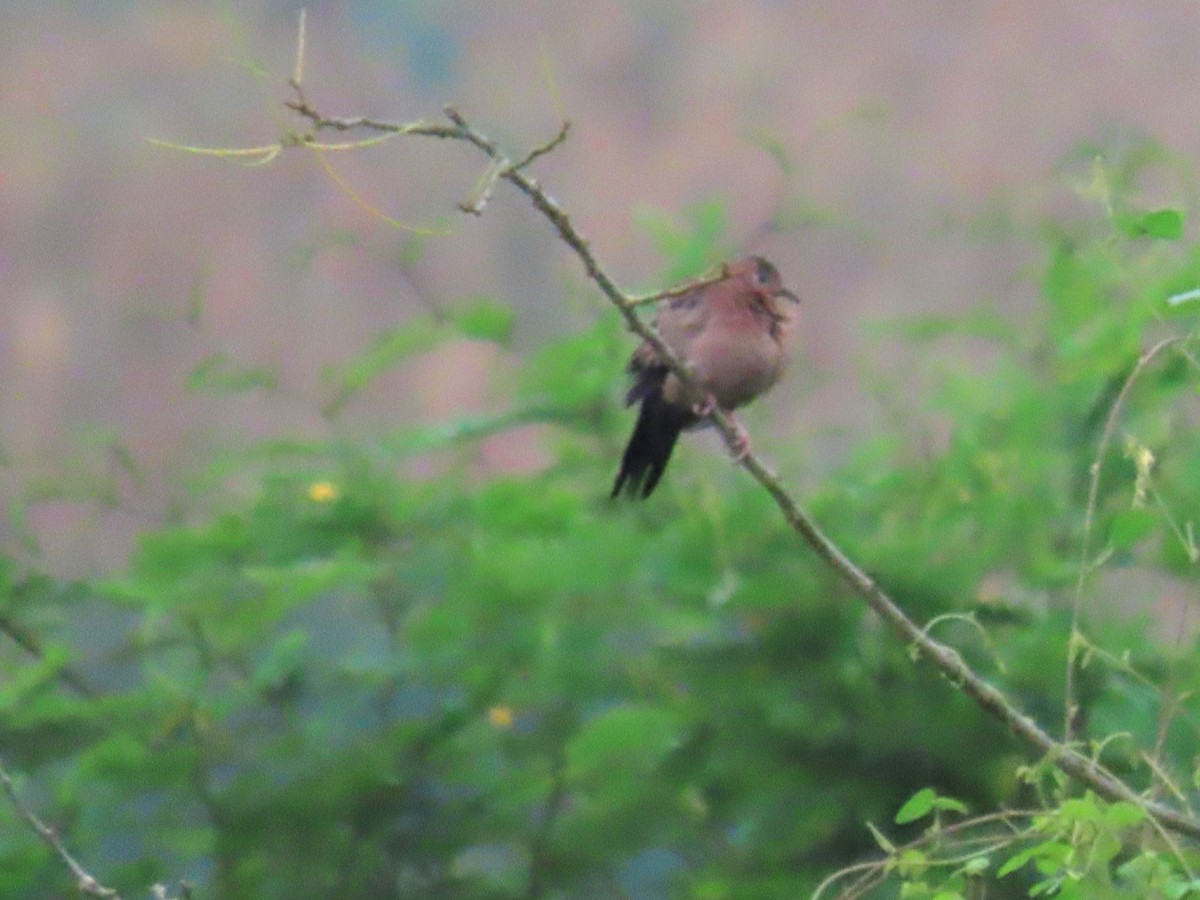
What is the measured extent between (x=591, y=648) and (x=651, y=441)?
0.42 meters

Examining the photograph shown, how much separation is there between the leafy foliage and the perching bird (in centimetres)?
16

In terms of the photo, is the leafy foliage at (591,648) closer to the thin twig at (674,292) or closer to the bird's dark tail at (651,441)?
the bird's dark tail at (651,441)

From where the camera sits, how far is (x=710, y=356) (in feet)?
8.22

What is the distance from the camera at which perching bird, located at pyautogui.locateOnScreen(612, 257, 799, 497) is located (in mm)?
2504

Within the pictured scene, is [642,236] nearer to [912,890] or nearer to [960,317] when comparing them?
[960,317]

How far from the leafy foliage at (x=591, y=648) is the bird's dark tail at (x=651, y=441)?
0.12 m

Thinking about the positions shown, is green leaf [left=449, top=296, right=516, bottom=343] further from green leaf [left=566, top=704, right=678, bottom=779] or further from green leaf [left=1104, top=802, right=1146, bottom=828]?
green leaf [left=1104, top=802, right=1146, bottom=828]

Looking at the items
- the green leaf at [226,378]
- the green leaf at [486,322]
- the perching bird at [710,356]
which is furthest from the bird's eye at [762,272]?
the green leaf at [226,378]

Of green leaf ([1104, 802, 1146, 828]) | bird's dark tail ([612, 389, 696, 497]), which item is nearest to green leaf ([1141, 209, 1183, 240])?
green leaf ([1104, 802, 1146, 828])

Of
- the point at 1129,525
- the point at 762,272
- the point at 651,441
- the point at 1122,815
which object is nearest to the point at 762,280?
the point at 762,272

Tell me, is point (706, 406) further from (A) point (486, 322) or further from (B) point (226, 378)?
(B) point (226, 378)

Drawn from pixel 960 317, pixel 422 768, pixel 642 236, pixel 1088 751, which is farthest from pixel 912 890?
pixel 642 236

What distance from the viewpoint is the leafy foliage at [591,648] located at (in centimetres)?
258

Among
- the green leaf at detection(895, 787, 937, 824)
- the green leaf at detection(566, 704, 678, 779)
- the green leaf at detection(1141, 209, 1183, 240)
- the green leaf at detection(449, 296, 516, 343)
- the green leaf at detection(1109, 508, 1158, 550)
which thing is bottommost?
the green leaf at detection(895, 787, 937, 824)
